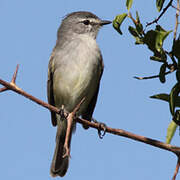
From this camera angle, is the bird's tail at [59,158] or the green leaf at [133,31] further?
the bird's tail at [59,158]

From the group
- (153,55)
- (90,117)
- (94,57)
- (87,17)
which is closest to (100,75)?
(94,57)

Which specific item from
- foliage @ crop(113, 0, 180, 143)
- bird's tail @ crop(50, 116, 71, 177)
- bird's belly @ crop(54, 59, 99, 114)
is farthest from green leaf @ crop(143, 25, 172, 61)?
bird's tail @ crop(50, 116, 71, 177)

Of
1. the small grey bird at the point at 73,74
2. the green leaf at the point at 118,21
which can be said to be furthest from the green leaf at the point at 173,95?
the small grey bird at the point at 73,74

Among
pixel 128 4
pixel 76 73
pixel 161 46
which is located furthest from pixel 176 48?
pixel 76 73

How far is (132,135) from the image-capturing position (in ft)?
6.50

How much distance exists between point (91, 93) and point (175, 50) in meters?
3.41

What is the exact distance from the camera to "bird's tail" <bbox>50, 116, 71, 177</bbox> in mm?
5238

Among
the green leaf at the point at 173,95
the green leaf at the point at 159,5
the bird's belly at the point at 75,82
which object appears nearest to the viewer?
the green leaf at the point at 173,95

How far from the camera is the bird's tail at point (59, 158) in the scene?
524 cm

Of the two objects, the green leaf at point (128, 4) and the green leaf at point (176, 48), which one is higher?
the green leaf at point (128, 4)

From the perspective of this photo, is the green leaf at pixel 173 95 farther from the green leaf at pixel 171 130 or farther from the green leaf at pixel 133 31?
the green leaf at pixel 133 31

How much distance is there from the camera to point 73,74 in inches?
205

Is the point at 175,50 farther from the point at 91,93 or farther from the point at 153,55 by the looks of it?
the point at 91,93

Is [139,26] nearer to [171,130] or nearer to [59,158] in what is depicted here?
[171,130]
